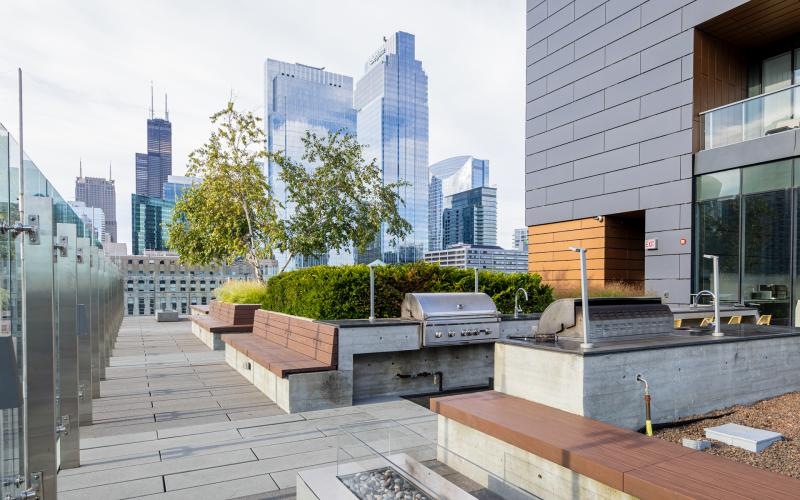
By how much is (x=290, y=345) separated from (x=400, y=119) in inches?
5954

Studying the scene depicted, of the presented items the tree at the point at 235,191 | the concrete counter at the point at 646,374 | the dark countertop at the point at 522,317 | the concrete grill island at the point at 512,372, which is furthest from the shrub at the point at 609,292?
the tree at the point at 235,191

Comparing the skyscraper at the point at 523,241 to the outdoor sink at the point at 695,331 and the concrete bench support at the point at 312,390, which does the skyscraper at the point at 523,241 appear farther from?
the concrete bench support at the point at 312,390

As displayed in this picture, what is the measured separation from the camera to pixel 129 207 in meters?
119

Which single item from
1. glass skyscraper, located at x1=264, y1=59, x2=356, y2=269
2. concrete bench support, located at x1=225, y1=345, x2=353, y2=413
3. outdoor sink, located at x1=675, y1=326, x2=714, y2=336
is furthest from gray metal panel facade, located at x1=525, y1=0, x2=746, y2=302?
glass skyscraper, located at x1=264, y1=59, x2=356, y2=269

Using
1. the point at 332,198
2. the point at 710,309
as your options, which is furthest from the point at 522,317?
the point at 332,198

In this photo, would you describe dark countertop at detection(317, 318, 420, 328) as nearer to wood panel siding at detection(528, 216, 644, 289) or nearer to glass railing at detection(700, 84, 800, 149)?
wood panel siding at detection(528, 216, 644, 289)

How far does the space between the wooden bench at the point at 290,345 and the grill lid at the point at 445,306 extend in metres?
1.31

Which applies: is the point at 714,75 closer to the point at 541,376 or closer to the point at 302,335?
the point at 541,376

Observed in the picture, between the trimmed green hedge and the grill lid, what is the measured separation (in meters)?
0.67

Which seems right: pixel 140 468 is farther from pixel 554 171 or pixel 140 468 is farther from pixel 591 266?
pixel 554 171

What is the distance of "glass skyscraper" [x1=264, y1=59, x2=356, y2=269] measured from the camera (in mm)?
115188

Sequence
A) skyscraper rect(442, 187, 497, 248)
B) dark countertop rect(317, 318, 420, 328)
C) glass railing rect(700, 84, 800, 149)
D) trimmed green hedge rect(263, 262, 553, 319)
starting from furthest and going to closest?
skyscraper rect(442, 187, 497, 248), glass railing rect(700, 84, 800, 149), trimmed green hedge rect(263, 262, 553, 319), dark countertop rect(317, 318, 420, 328)

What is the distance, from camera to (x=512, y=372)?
14.9ft

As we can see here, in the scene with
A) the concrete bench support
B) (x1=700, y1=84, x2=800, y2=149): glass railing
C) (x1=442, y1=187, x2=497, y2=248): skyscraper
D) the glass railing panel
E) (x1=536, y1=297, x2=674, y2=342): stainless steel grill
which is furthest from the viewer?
(x1=442, y1=187, x2=497, y2=248): skyscraper
